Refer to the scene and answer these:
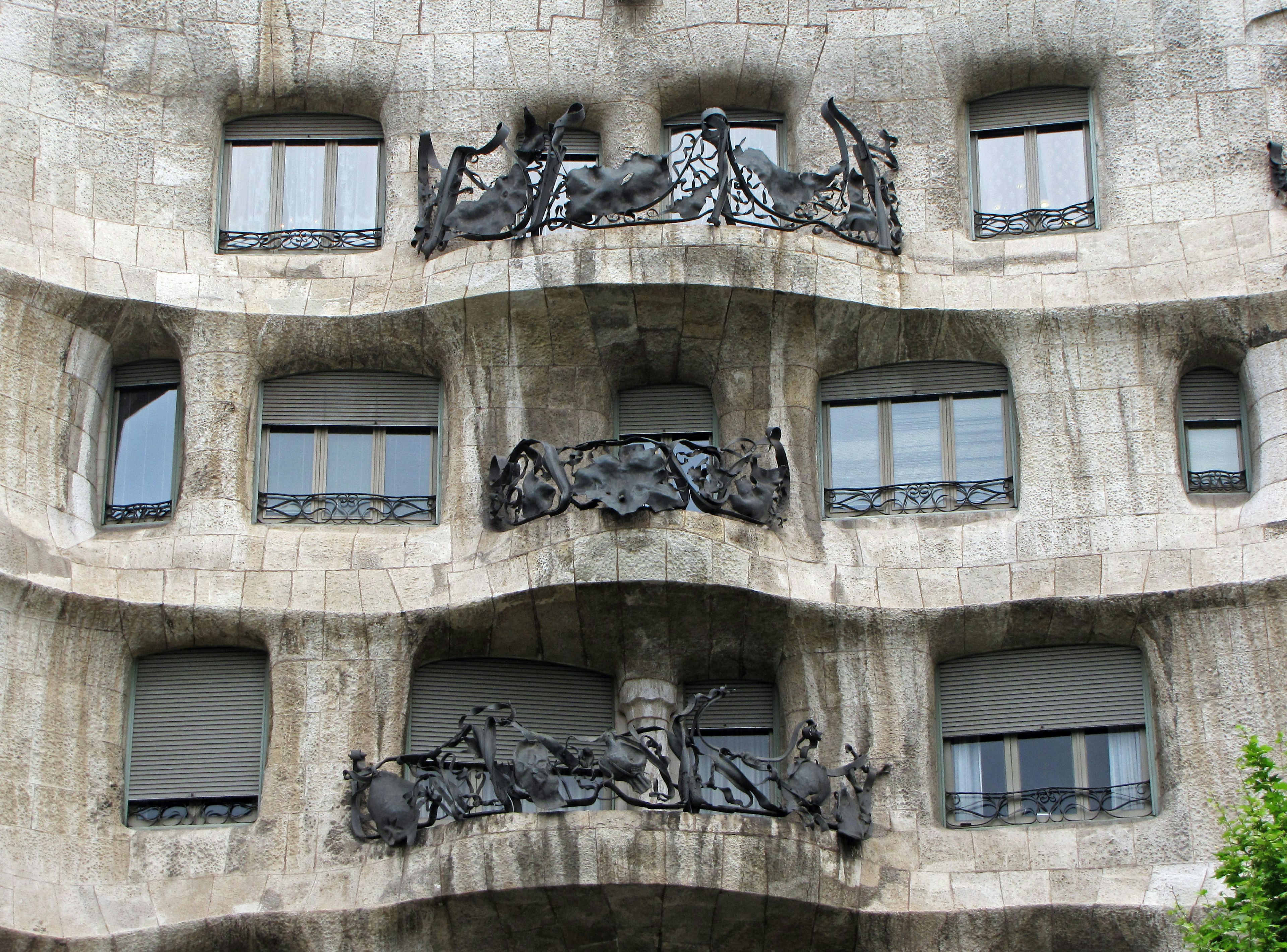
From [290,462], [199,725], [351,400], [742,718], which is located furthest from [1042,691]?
[199,725]

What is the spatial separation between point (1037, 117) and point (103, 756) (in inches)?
472

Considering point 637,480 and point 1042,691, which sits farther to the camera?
point 1042,691

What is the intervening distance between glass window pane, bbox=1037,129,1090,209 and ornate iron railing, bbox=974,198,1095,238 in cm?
11

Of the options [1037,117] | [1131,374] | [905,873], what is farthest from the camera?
[1037,117]

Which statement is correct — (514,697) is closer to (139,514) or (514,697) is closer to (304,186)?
(139,514)

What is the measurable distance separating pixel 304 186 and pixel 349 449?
3.19 metres

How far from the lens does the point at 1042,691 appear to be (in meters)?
24.9

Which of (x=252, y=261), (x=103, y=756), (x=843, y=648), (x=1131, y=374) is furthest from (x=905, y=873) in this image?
(x=252, y=261)

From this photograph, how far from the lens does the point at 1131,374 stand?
84.5ft

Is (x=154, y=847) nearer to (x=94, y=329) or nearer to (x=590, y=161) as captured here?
(x=94, y=329)

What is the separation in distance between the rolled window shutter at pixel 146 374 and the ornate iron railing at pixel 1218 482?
10.6 m

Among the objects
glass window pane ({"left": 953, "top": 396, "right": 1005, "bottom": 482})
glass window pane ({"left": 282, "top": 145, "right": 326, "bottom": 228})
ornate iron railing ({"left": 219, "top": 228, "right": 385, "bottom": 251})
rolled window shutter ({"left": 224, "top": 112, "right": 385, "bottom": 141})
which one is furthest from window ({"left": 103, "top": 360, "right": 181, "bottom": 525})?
glass window pane ({"left": 953, "top": 396, "right": 1005, "bottom": 482})

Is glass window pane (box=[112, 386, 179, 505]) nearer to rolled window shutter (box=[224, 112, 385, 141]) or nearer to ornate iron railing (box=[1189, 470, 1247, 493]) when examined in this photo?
rolled window shutter (box=[224, 112, 385, 141])

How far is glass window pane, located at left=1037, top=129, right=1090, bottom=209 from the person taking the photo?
27.1 meters
